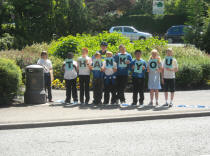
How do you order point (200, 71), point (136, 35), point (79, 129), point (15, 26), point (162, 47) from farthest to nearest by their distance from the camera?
1. point (136, 35)
2. point (15, 26)
3. point (162, 47)
4. point (200, 71)
5. point (79, 129)

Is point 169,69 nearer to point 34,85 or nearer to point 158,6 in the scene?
point 34,85

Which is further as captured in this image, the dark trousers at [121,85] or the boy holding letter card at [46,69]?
the boy holding letter card at [46,69]

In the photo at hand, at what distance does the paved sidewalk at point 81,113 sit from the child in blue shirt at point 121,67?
560 mm

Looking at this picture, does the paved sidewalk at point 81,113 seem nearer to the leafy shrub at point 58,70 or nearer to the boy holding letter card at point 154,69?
the boy holding letter card at point 154,69

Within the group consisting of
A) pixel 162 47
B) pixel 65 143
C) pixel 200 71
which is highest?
pixel 162 47

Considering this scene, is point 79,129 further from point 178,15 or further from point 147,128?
point 178,15

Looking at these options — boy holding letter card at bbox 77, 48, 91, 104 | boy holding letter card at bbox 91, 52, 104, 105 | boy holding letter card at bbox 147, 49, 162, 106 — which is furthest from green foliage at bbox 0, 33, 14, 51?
boy holding letter card at bbox 147, 49, 162, 106

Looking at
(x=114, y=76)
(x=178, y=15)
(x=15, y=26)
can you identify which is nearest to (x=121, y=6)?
(x=178, y=15)

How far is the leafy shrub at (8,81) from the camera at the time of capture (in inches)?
364

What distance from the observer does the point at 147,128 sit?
7438mm

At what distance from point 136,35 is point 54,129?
85.5ft

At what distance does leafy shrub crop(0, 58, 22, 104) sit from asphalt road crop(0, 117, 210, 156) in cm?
224

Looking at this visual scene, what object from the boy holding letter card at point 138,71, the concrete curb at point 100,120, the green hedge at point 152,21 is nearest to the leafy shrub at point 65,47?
the boy holding letter card at point 138,71

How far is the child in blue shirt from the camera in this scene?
9.62 meters
